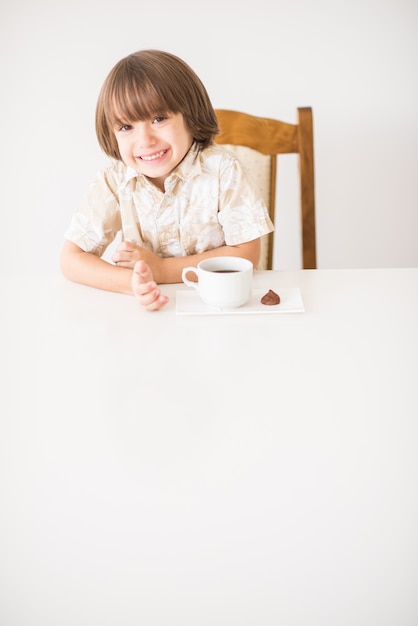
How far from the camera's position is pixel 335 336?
92 centimetres

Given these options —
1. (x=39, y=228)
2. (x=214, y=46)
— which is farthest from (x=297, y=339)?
(x=39, y=228)

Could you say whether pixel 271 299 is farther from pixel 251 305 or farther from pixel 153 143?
pixel 153 143

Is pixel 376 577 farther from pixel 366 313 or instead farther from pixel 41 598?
pixel 366 313

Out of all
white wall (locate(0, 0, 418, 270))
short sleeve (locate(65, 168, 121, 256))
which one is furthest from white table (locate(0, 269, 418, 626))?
white wall (locate(0, 0, 418, 270))

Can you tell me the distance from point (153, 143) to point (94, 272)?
0.81ft

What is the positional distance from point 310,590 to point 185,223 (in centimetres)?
87

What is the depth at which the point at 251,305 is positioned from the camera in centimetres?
103

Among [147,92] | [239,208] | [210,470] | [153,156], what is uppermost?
[147,92]

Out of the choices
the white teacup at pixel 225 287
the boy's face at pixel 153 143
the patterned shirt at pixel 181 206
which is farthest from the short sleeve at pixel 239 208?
the white teacup at pixel 225 287

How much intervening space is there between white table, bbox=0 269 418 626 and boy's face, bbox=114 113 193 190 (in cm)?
33

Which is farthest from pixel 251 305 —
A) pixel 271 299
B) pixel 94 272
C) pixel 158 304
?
pixel 94 272

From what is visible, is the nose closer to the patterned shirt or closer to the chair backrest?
the patterned shirt

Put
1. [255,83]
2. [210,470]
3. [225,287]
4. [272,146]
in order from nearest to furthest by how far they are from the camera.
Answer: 1. [210,470]
2. [225,287]
3. [272,146]
4. [255,83]

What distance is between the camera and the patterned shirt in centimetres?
125
